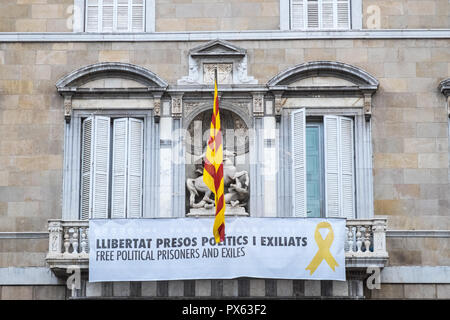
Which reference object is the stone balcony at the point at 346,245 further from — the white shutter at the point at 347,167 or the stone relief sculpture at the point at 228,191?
the stone relief sculpture at the point at 228,191

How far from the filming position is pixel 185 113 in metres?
26.9

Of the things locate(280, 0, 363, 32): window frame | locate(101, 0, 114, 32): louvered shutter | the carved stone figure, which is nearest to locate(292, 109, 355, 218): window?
the carved stone figure

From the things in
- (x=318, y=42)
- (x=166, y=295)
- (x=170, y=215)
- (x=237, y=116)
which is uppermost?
(x=318, y=42)

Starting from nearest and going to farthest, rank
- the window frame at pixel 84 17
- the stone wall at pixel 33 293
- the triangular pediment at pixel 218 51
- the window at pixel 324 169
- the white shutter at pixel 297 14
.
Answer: the stone wall at pixel 33 293
the window at pixel 324 169
the triangular pediment at pixel 218 51
the window frame at pixel 84 17
the white shutter at pixel 297 14

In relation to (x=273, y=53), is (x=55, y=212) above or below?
below

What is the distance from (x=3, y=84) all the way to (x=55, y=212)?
347cm

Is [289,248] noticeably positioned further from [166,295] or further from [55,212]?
[55,212]

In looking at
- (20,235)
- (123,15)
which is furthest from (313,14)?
(20,235)

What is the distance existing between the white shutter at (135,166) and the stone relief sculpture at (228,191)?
121cm

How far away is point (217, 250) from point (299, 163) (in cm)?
300

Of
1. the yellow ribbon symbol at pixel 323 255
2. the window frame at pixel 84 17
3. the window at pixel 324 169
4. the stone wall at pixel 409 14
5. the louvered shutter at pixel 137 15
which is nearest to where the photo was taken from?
the yellow ribbon symbol at pixel 323 255

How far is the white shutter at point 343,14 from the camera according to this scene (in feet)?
90.7

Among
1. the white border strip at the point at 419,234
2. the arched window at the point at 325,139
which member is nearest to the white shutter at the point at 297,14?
the arched window at the point at 325,139

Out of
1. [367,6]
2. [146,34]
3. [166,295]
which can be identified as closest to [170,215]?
[166,295]
